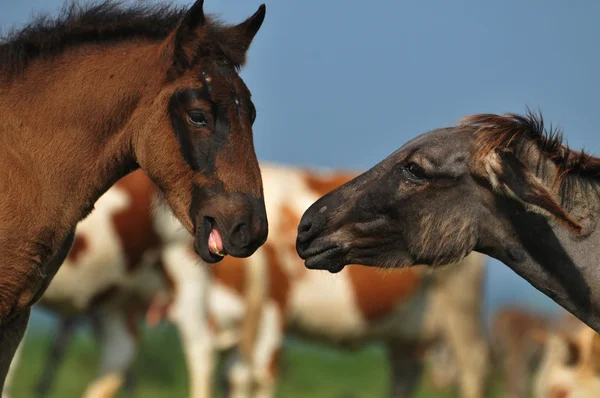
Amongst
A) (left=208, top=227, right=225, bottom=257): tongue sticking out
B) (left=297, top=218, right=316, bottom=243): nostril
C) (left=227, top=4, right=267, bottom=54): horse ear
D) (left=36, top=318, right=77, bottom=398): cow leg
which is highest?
(left=227, top=4, right=267, bottom=54): horse ear

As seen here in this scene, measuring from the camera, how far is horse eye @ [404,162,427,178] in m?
5.02

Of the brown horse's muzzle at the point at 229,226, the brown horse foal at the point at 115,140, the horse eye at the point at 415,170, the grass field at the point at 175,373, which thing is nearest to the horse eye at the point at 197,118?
the brown horse foal at the point at 115,140

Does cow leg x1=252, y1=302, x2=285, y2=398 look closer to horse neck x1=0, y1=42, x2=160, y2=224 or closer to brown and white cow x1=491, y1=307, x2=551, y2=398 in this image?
brown and white cow x1=491, y1=307, x2=551, y2=398

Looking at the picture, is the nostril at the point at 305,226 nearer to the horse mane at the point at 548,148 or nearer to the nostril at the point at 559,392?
the horse mane at the point at 548,148

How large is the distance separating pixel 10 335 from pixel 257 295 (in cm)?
579

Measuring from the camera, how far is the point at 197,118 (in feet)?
15.9

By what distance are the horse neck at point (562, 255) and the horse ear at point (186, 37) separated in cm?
165

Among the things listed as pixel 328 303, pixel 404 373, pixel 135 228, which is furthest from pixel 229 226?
pixel 404 373

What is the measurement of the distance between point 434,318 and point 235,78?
707cm

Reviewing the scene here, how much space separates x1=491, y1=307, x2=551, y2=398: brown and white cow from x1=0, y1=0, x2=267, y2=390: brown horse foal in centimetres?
1063

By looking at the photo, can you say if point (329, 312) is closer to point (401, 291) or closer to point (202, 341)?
point (401, 291)

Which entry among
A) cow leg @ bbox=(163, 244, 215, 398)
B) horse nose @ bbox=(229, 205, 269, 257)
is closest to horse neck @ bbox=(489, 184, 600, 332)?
horse nose @ bbox=(229, 205, 269, 257)

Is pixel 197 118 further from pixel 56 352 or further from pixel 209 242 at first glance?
pixel 56 352

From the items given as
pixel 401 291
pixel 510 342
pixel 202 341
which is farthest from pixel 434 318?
pixel 510 342
